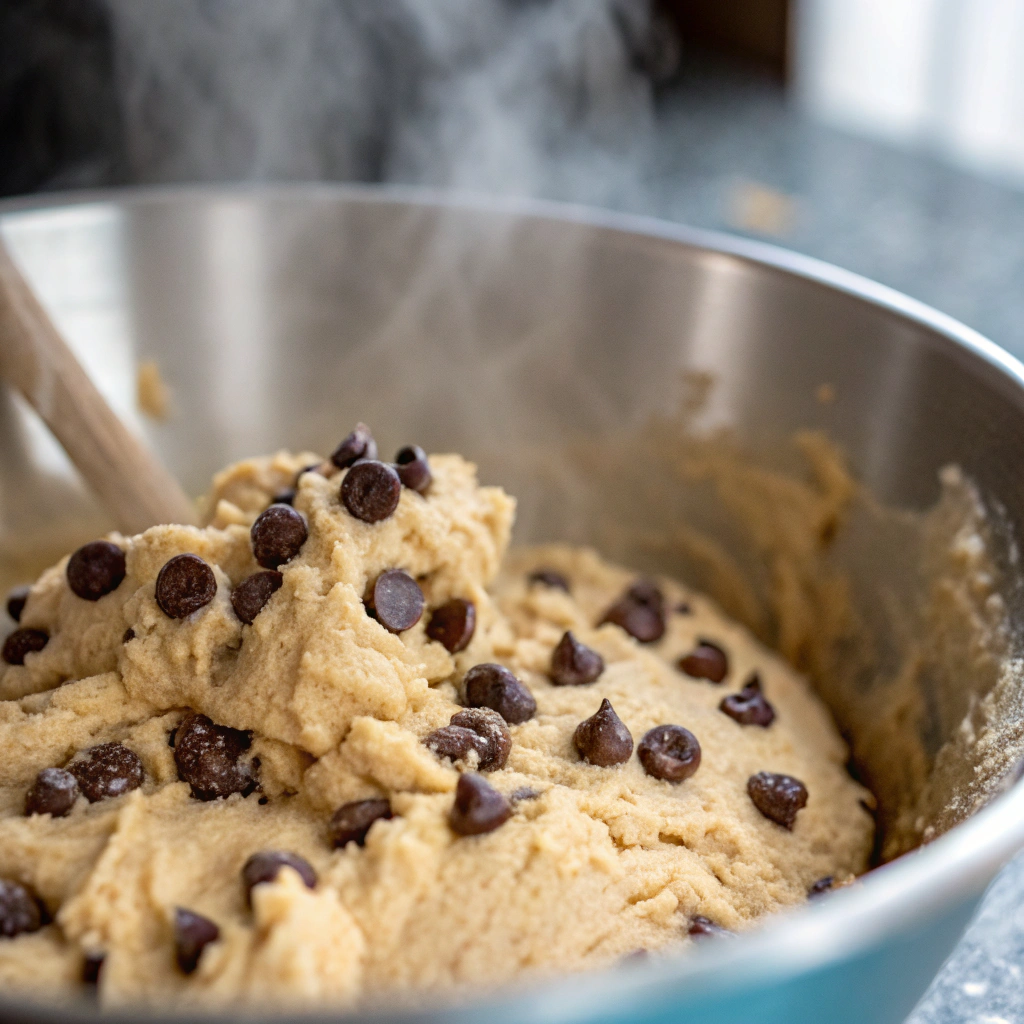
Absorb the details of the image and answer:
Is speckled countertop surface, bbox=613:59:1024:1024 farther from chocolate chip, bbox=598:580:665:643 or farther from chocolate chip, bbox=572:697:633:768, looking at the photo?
chocolate chip, bbox=572:697:633:768

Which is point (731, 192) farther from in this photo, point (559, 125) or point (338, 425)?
point (338, 425)

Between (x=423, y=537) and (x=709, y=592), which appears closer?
(x=423, y=537)

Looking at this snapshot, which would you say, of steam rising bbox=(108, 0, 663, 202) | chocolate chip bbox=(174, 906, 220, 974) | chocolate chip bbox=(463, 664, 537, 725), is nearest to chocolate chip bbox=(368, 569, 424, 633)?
chocolate chip bbox=(463, 664, 537, 725)

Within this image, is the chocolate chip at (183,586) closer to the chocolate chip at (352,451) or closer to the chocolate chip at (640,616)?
the chocolate chip at (352,451)

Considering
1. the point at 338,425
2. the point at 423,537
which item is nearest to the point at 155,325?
the point at 338,425

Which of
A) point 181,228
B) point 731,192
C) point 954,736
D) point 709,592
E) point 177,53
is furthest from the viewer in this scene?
point 731,192

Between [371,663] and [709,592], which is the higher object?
[371,663]

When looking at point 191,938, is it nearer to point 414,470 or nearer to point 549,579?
point 414,470
